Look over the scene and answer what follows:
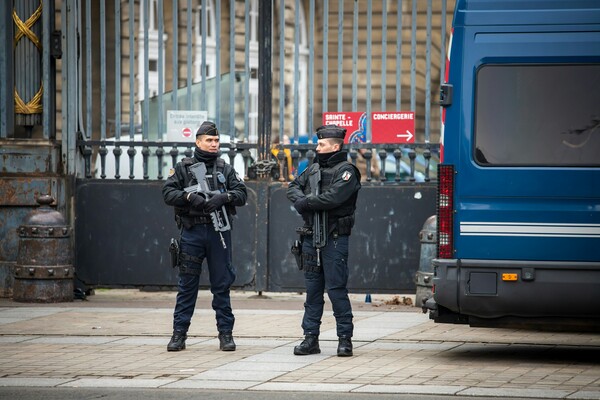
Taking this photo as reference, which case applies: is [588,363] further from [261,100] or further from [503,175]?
[261,100]

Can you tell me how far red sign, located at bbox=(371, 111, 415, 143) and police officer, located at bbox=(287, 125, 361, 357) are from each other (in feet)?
11.6

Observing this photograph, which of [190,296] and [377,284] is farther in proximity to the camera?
[377,284]

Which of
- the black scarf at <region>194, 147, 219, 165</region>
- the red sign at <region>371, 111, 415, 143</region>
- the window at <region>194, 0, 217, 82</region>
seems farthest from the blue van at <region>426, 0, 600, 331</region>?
the window at <region>194, 0, 217, 82</region>

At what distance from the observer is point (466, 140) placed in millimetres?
9445

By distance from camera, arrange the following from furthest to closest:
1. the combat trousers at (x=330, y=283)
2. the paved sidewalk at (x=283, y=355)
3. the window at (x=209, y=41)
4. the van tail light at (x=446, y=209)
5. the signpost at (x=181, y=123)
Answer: the window at (x=209, y=41) → the signpost at (x=181, y=123) → the combat trousers at (x=330, y=283) → the van tail light at (x=446, y=209) → the paved sidewalk at (x=283, y=355)

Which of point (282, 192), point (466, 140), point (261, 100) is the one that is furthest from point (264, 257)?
point (466, 140)

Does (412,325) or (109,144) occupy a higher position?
(109,144)

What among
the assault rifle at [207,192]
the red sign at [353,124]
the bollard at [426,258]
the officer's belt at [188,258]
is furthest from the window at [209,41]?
the officer's belt at [188,258]

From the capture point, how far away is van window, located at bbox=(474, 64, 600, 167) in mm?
9305

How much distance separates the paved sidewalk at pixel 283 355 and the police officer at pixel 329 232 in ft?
0.83

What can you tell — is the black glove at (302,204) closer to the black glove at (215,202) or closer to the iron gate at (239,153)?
the black glove at (215,202)

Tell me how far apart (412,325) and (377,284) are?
189cm

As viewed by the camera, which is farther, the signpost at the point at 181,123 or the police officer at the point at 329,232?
the signpost at the point at 181,123

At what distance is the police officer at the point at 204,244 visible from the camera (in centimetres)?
1022
